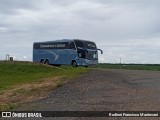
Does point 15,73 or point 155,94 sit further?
point 15,73

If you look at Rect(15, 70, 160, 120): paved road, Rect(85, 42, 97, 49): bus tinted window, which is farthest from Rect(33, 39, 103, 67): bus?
Rect(15, 70, 160, 120): paved road

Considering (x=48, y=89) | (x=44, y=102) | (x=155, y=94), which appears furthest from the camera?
(x=48, y=89)

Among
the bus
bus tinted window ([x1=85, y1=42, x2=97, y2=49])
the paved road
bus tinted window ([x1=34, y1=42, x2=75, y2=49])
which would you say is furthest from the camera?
bus tinted window ([x1=34, y1=42, x2=75, y2=49])

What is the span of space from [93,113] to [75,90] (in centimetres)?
826

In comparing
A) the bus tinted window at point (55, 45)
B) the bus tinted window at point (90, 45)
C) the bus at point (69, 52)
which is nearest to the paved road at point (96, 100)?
the bus at point (69, 52)

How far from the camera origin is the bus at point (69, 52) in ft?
177

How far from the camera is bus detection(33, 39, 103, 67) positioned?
5403cm

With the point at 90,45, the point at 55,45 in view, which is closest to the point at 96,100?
the point at 90,45

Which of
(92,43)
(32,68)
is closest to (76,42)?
(92,43)

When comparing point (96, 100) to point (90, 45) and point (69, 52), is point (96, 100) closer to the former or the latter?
point (90, 45)

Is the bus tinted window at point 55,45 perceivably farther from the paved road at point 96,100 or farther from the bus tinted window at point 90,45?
the paved road at point 96,100

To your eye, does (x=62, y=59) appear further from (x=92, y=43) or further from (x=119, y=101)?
(x=119, y=101)

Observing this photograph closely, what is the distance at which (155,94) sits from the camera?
2059 cm

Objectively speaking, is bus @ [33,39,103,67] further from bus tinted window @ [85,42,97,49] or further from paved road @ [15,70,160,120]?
paved road @ [15,70,160,120]
